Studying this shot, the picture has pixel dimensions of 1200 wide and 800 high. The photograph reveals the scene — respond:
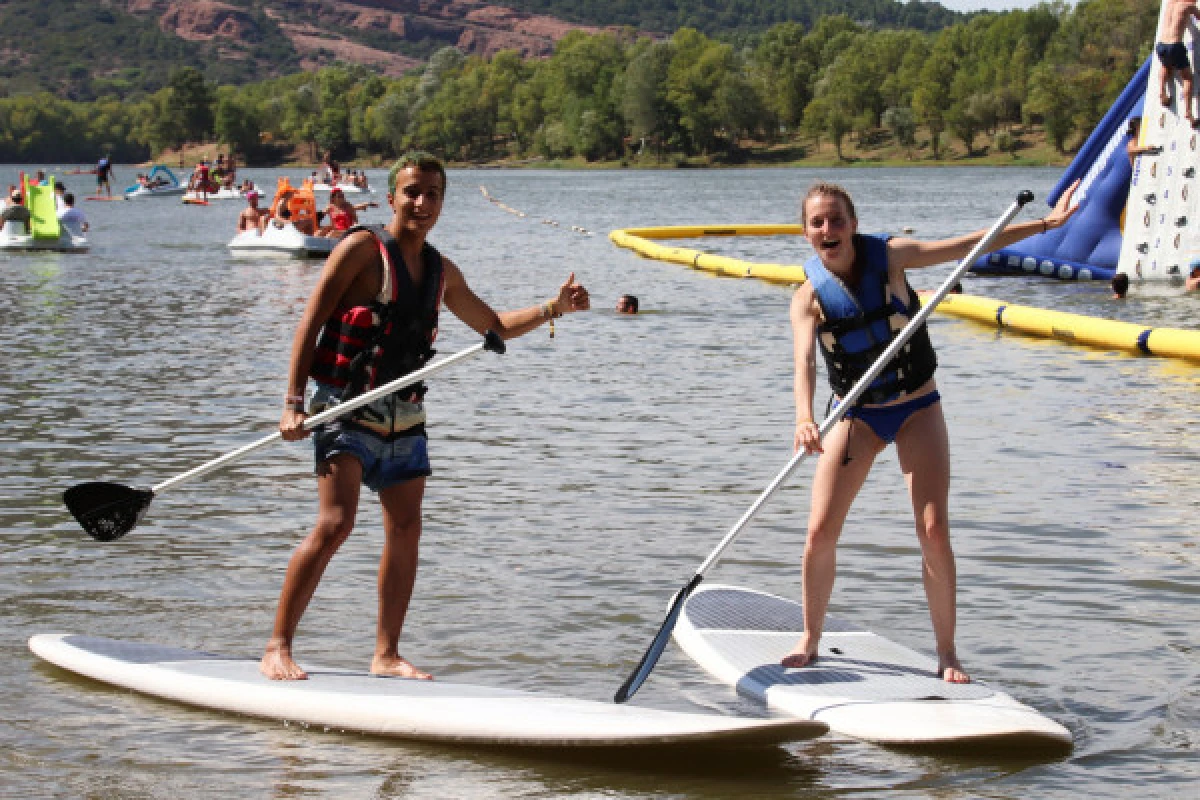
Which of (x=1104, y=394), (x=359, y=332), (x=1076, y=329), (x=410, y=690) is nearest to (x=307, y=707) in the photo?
(x=410, y=690)

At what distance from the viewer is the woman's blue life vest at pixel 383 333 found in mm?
5766

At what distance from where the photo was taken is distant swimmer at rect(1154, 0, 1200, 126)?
68.5 ft

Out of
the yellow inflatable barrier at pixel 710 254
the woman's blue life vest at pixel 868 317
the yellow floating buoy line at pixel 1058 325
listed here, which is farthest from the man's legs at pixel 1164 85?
the woman's blue life vest at pixel 868 317

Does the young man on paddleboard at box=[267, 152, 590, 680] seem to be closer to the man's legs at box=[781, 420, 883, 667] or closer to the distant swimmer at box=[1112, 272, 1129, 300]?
the man's legs at box=[781, 420, 883, 667]

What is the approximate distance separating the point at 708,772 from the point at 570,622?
1921mm

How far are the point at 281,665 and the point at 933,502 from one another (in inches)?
95.9

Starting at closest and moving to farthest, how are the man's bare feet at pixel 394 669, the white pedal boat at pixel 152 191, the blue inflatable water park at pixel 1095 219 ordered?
the man's bare feet at pixel 394 669 < the blue inflatable water park at pixel 1095 219 < the white pedal boat at pixel 152 191

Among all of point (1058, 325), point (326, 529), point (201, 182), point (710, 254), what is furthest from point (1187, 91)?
point (201, 182)

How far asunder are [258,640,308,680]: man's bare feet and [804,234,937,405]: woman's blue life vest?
2250mm

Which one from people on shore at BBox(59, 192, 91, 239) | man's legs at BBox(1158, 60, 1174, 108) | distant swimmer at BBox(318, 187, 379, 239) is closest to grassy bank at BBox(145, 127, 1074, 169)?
people on shore at BBox(59, 192, 91, 239)

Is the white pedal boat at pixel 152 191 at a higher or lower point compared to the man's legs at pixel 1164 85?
lower

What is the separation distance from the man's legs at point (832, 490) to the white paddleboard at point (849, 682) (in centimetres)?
38

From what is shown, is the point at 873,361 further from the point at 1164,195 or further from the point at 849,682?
the point at 1164,195

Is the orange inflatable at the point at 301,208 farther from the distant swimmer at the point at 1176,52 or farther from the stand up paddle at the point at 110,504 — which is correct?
the stand up paddle at the point at 110,504
